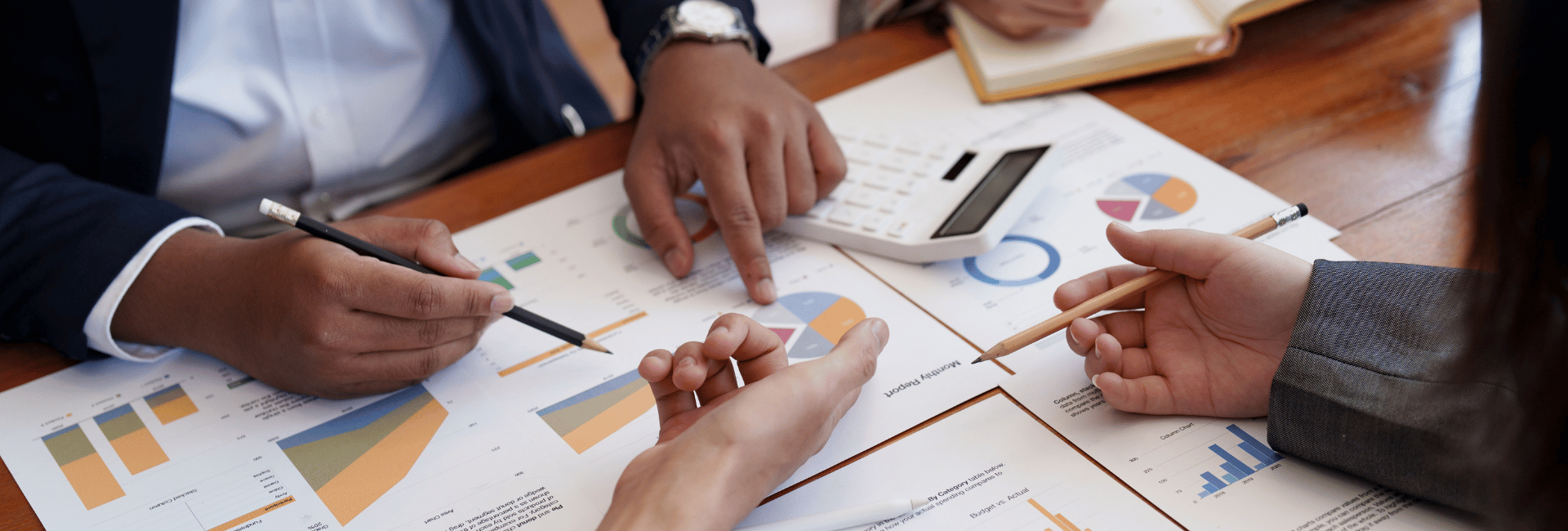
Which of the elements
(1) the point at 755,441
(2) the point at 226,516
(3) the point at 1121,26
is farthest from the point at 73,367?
(3) the point at 1121,26

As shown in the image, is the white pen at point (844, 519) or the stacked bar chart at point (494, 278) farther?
the stacked bar chart at point (494, 278)

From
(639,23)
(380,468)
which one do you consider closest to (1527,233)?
(380,468)

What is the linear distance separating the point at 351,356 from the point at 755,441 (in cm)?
33

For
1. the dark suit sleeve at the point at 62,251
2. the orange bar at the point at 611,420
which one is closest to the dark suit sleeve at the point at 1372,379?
the orange bar at the point at 611,420

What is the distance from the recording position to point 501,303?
0.66 m

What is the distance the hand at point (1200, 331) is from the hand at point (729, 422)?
16 centimetres

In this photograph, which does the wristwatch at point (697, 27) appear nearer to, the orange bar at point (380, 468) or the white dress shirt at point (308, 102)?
the white dress shirt at point (308, 102)

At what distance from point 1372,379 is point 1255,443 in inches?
3.0

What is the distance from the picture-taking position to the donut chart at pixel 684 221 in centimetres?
83

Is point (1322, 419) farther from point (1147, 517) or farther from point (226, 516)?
point (226, 516)

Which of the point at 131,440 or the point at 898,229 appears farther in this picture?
the point at 898,229

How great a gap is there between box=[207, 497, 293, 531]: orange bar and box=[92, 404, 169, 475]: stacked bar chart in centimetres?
9

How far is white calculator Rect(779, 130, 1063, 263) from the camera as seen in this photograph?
0.75 meters

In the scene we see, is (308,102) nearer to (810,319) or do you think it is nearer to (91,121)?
(91,121)
